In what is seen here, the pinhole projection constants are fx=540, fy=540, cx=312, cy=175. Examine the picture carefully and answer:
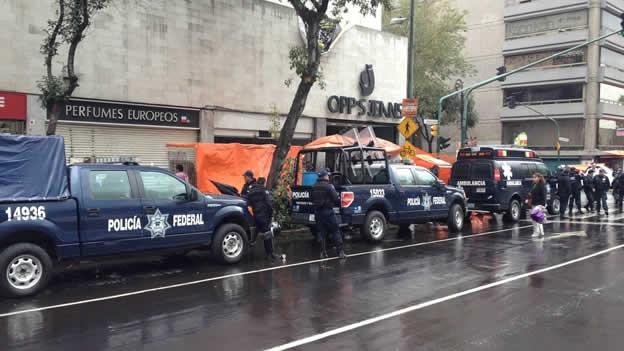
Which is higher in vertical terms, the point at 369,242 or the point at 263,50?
the point at 263,50

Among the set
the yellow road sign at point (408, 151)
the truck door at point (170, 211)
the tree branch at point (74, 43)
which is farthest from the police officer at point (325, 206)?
the yellow road sign at point (408, 151)

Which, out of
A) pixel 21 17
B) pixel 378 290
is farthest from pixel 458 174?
pixel 21 17

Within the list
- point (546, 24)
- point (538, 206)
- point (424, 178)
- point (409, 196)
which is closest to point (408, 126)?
point (424, 178)

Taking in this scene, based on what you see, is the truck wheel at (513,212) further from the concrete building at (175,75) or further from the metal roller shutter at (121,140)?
the metal roller shutter at (121,140)

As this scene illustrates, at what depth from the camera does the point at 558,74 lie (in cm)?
4950

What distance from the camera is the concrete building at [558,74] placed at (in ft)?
158

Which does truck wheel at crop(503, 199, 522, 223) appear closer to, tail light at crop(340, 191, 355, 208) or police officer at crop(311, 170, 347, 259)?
tail light at crop(340, 191, 355, 208)

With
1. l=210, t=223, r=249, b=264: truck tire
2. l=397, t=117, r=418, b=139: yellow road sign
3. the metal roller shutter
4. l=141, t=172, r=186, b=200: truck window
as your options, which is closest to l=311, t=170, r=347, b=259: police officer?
l=210, t=223, r=249, b=264: truck tire

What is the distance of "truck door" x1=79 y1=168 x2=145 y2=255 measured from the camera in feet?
26.0

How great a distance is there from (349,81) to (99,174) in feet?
52.5

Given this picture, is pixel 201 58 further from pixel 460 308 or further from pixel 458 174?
pixel 460 308

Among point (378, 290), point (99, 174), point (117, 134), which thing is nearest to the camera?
point (378, 290)

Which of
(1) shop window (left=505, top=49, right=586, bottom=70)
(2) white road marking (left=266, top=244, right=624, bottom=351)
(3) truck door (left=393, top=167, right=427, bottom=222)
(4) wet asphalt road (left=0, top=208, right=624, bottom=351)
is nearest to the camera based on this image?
(2) white road marking (left=266, top=244, right=624, bottom=351)

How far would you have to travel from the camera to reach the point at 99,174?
8.24 meters
